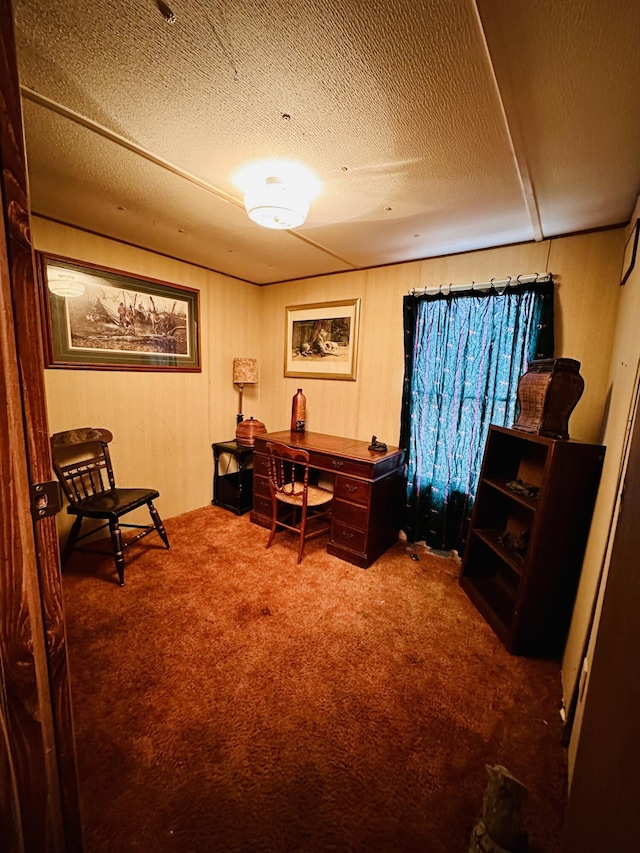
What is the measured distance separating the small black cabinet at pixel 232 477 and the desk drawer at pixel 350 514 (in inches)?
44.5

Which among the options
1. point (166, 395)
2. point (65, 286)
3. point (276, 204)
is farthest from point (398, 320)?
point (65, 286)

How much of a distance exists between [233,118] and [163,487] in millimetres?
2739

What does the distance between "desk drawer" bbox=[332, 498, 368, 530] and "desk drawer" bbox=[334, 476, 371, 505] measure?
0.15 ft

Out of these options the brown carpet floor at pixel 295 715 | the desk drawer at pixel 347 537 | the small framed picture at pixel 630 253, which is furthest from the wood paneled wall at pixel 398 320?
the brown carpet floor at pixel 295 715

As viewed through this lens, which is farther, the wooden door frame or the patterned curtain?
the patterned curtain

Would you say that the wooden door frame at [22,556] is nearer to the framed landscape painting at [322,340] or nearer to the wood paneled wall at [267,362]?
the wood paneled wall at [267,362]

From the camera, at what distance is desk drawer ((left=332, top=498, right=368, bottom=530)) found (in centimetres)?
239

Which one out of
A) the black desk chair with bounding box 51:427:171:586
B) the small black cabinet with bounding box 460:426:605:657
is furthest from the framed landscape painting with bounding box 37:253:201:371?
the small black cabinet with bounding box 460:426:605:657

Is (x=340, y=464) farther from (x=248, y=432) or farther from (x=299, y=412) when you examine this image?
(x=248, y=432)

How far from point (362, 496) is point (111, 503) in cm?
179

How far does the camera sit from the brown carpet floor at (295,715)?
1.02 metres

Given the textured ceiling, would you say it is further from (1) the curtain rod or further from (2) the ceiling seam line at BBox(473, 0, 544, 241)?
(1) the curtain rod

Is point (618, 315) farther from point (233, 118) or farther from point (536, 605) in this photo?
point (233, 118)

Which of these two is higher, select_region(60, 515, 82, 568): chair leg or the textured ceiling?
the textured ceiling
